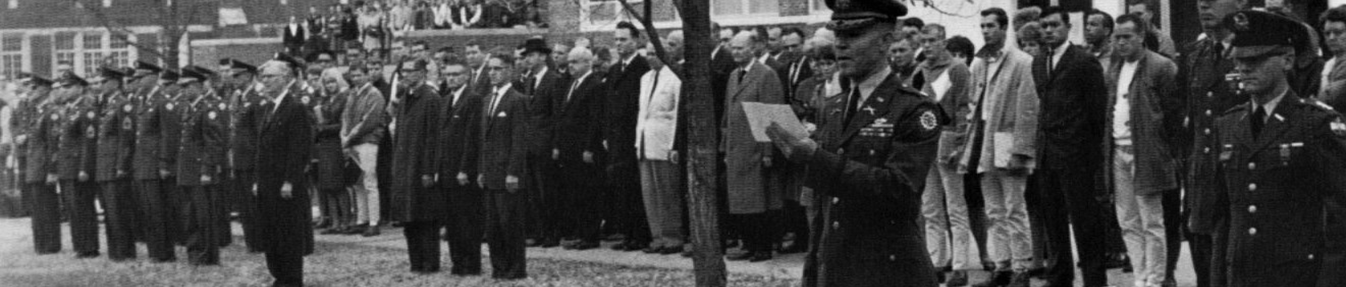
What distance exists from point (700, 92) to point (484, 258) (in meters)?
5.65

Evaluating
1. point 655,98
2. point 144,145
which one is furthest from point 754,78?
point 144,145

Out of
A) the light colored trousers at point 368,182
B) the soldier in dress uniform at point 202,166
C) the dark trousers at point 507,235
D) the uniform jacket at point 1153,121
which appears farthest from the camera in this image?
the light colored trousers at point 368,182

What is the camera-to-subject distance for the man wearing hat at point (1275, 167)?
711 cm

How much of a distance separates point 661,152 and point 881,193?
9.07m

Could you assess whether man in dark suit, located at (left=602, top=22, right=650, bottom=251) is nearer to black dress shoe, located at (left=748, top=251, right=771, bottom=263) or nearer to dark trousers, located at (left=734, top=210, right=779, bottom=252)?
dark trousers, located at (left=734, top=210, right=779, bottom=252)

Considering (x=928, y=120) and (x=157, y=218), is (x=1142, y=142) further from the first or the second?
(x=157, y=218)

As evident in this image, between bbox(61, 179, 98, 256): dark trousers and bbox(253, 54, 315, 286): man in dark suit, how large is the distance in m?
5.02

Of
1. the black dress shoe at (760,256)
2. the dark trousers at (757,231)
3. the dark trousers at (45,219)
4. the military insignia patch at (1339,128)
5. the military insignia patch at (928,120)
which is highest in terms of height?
the military insignia patch at (928,120)

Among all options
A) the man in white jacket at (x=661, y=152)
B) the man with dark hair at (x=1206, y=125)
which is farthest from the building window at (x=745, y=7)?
the man with dark hair at (x=1206, y=125)

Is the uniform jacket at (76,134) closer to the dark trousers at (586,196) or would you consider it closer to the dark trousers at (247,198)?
the dark trousers at (247,198)

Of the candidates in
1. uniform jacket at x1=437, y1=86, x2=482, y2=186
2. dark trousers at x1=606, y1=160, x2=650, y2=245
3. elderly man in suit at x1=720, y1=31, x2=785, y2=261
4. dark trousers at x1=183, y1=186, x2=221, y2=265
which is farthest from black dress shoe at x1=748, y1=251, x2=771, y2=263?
dark trousers at x1=183, y1=186, x2=221, y2=265

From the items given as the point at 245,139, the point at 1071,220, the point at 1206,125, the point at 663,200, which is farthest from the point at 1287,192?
the point at 245,139

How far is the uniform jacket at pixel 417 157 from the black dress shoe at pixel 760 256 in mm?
2296

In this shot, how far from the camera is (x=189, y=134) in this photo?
17.2 m
